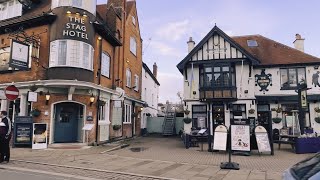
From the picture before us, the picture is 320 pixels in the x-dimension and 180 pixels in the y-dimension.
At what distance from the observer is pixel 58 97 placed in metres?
16.0

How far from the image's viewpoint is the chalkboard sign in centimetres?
1495

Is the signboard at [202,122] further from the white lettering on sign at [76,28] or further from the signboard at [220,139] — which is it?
the white lettering on sign at [76,28]

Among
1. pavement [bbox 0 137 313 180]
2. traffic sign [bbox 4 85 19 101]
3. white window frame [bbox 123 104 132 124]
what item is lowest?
pavement [bbox 0 137 313 180]

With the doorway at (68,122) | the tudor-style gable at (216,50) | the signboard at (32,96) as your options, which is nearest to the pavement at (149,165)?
the doorway at (68,122)

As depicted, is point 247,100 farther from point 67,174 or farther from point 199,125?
point 67,174

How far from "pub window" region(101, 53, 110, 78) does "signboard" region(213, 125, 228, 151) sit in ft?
28.6

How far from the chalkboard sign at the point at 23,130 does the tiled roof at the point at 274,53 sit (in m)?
17.7

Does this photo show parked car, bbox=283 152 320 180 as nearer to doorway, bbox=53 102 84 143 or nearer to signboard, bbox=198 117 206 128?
doorway, bbox=53 102 84 143

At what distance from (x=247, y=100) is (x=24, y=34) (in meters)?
16.1

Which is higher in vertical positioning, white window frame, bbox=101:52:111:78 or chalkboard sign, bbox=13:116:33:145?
white window frame, bbox=101:52:111:78

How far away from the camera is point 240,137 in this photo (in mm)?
13633

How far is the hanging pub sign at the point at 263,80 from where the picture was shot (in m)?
23.0

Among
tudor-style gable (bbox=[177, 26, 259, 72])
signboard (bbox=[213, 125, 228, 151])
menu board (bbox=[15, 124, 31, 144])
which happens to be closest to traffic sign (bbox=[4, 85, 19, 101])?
menu board (bbox=[15, 124, 31, 144])

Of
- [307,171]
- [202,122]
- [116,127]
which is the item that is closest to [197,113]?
[202,122]
